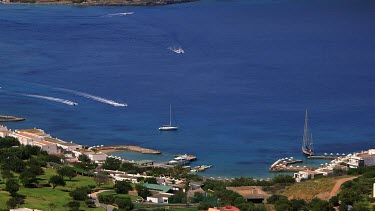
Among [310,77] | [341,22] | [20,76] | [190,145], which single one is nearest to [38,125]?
[190,145]

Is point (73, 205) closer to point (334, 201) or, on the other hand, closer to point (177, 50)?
point (334, 201)

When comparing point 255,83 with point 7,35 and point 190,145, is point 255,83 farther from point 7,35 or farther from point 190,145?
point 7,35

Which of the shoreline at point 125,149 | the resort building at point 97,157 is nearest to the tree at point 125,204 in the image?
the resort building at point 97,157

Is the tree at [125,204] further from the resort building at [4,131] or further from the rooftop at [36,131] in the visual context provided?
the resort building at [4,131]

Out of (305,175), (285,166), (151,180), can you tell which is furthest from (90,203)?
(285,166)

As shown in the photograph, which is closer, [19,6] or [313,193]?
[313,193]

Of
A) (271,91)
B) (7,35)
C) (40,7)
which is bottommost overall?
(271,91)
